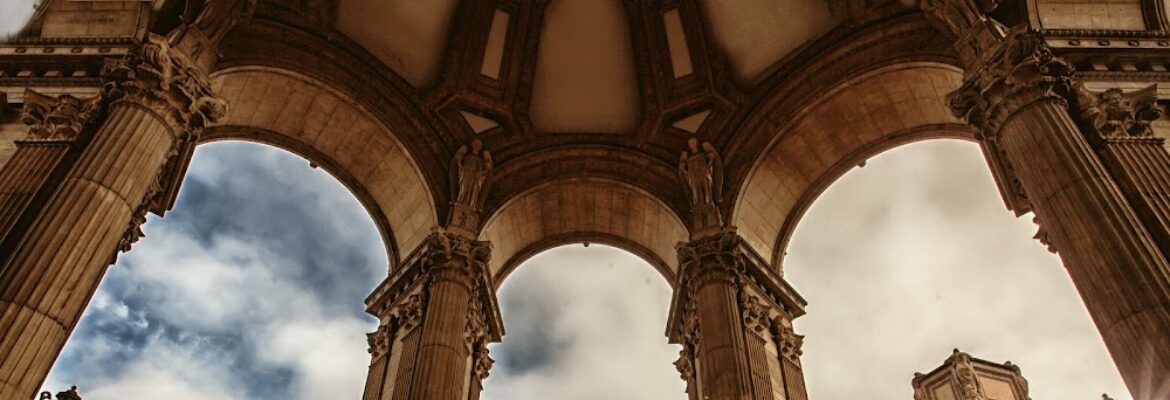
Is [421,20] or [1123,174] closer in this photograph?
[1123,174]

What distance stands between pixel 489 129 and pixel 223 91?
4.84 m

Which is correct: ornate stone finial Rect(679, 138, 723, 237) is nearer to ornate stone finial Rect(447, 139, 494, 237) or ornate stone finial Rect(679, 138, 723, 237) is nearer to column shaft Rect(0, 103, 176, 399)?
ornate stone finial Rect(447, 139, 494, 237)

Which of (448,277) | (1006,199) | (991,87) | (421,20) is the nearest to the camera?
(991,87)

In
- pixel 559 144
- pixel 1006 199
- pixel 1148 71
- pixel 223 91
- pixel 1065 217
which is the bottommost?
pixel 1065 217

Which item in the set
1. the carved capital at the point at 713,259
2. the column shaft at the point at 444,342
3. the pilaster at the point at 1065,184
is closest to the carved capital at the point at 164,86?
the column shaft at the point at 444,342

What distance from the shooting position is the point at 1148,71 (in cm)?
890

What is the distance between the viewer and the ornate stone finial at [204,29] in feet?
30.8

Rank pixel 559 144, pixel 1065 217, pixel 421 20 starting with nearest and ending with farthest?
1. pixel 1065 217
2. pixel 421 20
3. pixel 559 144

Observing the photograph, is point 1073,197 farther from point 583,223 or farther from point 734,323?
point 583,223

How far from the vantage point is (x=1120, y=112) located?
8055 millimetres

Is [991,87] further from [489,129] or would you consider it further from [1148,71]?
[489,129]

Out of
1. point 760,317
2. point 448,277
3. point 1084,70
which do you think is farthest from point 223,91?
point 1084,70

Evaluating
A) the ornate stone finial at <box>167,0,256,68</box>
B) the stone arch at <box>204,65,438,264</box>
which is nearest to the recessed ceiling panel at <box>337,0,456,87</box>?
the stone arch at <box>204,65,438,264</box>

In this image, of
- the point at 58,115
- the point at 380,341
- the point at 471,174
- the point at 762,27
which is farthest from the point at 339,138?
the point at 762,27
